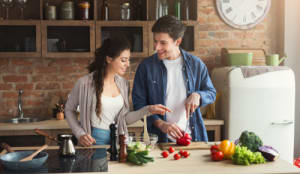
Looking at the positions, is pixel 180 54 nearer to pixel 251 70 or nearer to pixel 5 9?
pixel 251 70

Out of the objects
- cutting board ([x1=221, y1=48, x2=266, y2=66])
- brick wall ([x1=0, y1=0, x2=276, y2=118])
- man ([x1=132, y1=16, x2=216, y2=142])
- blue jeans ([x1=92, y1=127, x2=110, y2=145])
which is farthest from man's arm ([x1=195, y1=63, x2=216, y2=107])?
brick wall ([x1=0, y1=0, x2=276, y2=118])

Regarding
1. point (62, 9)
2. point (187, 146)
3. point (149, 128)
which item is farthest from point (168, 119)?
point (62, 9)

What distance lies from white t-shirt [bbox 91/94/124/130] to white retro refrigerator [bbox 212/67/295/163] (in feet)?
4.80

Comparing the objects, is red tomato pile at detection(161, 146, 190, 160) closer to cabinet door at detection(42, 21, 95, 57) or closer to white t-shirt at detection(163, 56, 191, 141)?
white t-shirt at detection(163, 56, 191, 141)

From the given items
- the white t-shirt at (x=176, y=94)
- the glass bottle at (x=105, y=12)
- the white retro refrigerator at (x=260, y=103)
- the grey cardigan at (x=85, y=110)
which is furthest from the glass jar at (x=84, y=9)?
the white retro refrigerator at (x=260, y=103)

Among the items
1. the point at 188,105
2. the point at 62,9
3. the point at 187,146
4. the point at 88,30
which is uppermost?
the point at 62,9

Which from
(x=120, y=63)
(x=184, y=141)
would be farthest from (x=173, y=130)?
(x=120, y=63)

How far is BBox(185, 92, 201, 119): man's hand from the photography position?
2398 mm

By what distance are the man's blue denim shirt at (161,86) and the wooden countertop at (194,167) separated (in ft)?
2.02

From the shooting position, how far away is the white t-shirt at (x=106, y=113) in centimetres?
252

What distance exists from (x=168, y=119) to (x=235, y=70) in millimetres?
1274

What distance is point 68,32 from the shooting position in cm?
376

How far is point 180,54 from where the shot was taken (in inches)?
105

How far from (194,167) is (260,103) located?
1964 millimetres
